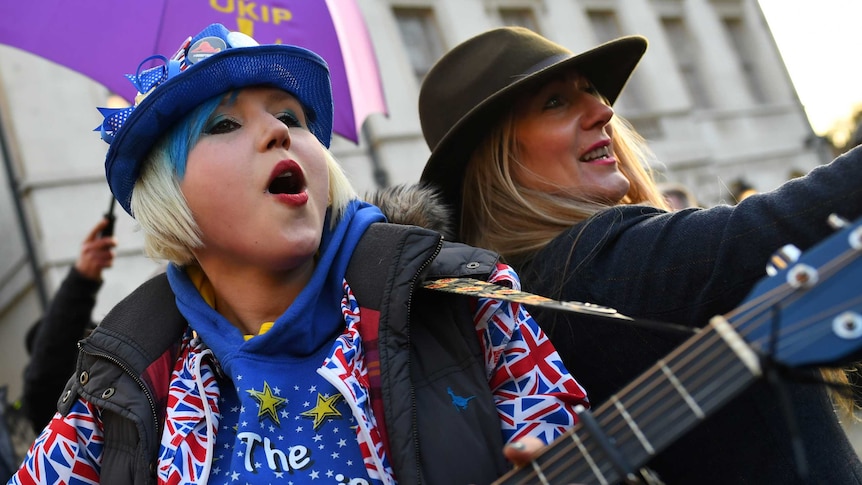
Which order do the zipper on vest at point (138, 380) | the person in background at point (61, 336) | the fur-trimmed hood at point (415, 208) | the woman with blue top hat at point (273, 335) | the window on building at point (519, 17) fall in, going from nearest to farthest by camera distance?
1. the woman with blue top hat at point (273, 335)
2. the zipper on vest at point (138, 380)
3. the fur-trimmed hood at point (415, 208)
4. the person in background at point (61, 336)
5. the window on building at point (519, 17)

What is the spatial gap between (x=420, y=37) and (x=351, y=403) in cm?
1187

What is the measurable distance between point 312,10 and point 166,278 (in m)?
1.46

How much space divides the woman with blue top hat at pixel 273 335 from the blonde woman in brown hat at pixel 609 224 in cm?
28

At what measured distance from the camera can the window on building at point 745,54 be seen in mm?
16531

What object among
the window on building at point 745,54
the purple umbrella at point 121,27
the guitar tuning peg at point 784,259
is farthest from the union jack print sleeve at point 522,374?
the window on building at point 745,54

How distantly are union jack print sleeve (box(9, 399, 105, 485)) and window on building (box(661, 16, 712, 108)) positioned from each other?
50.3 ft

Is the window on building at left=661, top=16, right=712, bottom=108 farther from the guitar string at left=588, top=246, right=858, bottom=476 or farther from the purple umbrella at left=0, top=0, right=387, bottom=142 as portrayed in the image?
the guitar string at left=588, top=246, right=858, bottom=476

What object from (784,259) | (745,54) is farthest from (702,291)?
(745,54)

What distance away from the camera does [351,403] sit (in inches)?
63.1

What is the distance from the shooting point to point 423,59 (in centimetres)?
1277

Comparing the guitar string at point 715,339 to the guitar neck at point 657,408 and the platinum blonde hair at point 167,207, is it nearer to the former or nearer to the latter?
the guitar neck at point 657,408

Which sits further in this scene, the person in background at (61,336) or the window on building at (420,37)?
the window on building at (420,37)

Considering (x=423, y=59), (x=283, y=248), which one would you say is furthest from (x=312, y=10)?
(x=423, y=59)

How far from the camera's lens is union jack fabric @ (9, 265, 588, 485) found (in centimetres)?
164
